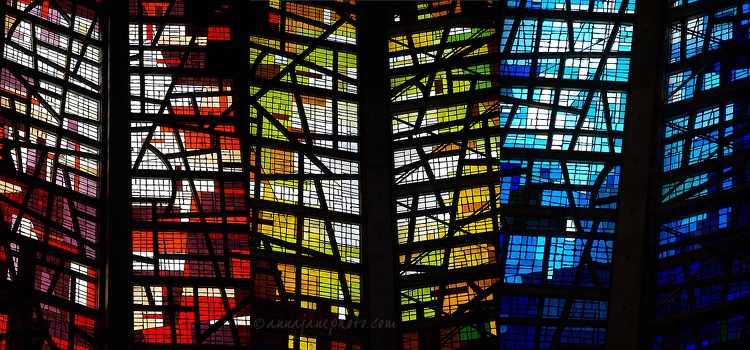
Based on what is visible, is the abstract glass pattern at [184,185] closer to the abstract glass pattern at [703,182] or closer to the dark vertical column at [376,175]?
the dark vertical column at [376,175]

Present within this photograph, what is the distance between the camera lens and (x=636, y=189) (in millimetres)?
24531

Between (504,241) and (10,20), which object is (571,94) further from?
(10,20)

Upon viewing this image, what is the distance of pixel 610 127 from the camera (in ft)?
81.1

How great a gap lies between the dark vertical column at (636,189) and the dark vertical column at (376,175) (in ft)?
12.3

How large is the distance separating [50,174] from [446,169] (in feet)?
21.9

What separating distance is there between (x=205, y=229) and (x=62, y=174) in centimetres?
261

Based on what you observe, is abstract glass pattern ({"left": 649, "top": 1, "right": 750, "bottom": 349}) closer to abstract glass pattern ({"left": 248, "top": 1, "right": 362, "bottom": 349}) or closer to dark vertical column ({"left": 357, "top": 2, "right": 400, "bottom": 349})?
dark vertical column ({"left": 357, "top": 2, "right": 400, "bottom": 349})

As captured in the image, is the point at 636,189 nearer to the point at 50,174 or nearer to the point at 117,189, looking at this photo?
the point at 117,189

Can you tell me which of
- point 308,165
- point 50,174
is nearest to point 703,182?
point 308,165

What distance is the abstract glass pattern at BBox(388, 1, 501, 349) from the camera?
2503 centimetres

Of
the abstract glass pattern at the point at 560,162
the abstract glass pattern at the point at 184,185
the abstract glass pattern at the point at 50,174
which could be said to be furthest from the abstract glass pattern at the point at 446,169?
the abstract glass pattern at the point at 50,174

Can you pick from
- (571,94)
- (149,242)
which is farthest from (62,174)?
(571,94)

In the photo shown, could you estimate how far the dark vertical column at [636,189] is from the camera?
24.3 metres

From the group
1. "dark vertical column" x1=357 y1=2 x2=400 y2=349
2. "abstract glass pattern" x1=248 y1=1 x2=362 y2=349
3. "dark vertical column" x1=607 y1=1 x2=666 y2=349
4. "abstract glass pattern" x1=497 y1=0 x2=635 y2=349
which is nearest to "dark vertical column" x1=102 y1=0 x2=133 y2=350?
"abstract glass pattern" x1=248 y1=1 x2=362 y2=349
